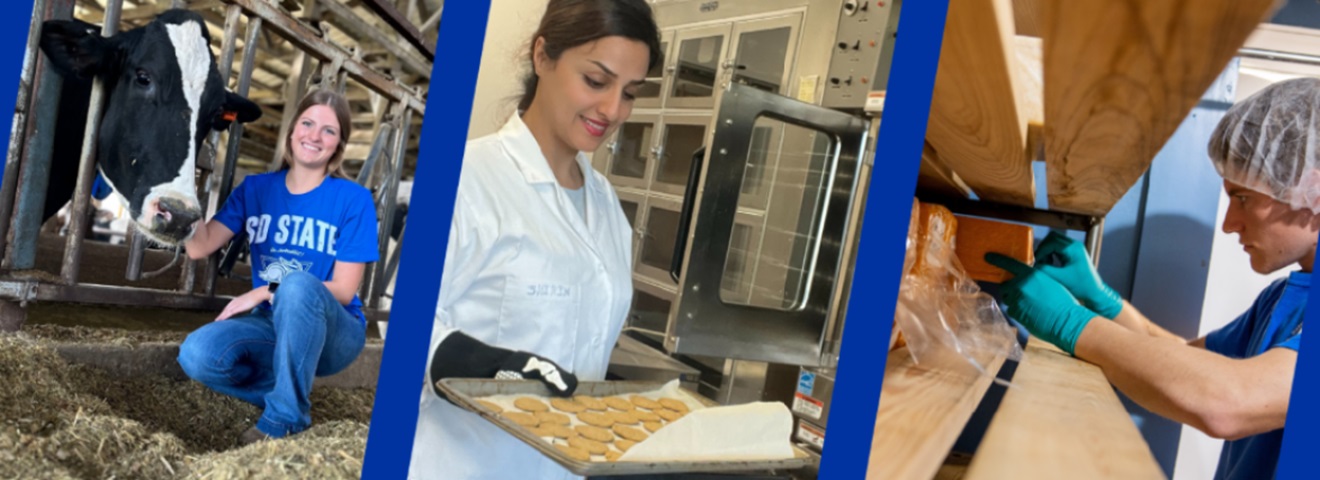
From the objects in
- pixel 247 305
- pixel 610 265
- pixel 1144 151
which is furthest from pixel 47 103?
pixel 1144 151

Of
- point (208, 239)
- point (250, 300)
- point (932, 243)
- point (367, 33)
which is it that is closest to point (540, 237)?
point (932, 243)

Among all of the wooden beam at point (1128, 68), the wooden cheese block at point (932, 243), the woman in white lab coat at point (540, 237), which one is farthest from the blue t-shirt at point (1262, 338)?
the woman in white lab coat at point (540, 237)

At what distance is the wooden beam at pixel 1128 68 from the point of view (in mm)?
491

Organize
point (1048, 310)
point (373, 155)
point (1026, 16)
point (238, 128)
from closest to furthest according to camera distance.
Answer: point (1026, 16)
point (1048, 310)
point (238, 128)
point (373, 155)

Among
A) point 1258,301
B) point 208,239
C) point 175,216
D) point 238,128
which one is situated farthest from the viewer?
point 238,128

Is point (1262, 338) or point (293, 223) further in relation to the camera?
point (293, 223)

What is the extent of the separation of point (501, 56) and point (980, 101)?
478 millimetres

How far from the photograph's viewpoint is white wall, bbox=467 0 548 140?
0.77 m

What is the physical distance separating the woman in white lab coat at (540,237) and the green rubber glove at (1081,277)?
2.70ft

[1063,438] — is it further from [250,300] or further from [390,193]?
[390,193]

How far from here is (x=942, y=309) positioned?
1.25 metres

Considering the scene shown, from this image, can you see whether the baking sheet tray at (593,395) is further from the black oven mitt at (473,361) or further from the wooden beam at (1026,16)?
the wooden beam at (1026,16)

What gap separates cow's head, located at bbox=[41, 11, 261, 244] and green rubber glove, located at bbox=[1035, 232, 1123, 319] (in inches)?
57.8

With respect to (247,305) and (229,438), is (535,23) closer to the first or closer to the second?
(247,305)
